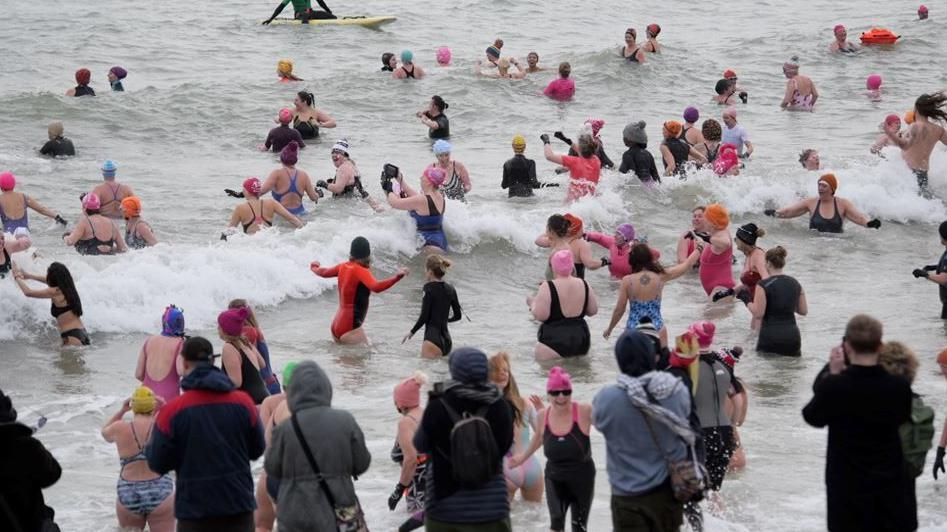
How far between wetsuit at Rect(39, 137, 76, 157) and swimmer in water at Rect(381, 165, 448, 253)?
24.6 ft

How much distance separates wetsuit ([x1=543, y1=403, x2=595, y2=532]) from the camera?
7629 millimetres

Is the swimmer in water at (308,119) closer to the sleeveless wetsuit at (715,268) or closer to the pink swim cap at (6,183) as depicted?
the pink swim cap at (6,183)

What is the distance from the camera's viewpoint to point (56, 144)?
2148 cm

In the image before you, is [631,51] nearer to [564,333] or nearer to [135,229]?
[135,229]

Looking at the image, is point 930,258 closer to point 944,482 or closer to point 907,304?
point 907,304

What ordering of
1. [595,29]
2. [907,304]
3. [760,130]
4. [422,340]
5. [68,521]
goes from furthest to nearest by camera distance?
[595,29]
[760,130]
[907,304]
[422,340]
[68,521]

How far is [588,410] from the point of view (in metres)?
7.64

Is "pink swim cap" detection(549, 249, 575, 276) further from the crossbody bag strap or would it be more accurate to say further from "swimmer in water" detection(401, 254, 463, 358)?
the crossbody bag strap

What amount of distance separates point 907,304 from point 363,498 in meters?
7.69

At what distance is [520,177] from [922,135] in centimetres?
511

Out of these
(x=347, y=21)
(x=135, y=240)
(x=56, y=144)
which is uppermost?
(x=347, y=21)

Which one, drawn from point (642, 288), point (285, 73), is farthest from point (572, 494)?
point (285, 73)

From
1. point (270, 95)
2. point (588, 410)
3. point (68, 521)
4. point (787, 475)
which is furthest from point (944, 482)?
point (270, 95)

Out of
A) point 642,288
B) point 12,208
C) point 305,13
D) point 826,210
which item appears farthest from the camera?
point 305,13
